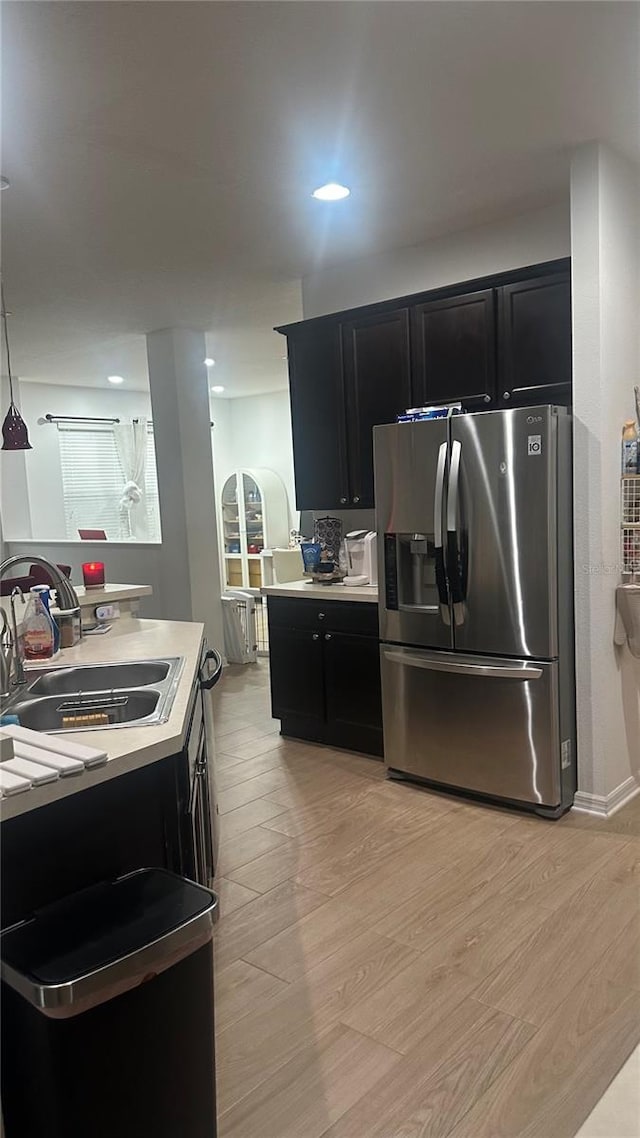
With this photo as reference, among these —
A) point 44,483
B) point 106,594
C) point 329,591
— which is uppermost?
point 44,483

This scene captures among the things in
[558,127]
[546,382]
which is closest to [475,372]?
[546,382]

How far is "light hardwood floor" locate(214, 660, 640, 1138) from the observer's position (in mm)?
1794

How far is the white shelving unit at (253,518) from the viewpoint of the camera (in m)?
8.47

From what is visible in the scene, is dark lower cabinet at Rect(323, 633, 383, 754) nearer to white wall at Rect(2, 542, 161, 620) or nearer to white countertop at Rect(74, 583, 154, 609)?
white countertop at Rect(74, 583, 154, 609)

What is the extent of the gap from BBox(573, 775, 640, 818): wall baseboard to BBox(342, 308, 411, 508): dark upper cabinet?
1.83 m

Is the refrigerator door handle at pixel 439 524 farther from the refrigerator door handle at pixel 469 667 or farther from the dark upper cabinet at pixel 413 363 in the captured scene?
the dark upper cabinet at pixel 413 363

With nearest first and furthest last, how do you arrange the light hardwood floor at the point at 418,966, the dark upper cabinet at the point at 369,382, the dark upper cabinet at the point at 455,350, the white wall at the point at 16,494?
1. the light hardwood floor at the point at 418,966
2. the dark upper cabinet at the point at 455,350
3. the dark upper cabinet at the point at 369,382
4. the white wall at the point at 16,494

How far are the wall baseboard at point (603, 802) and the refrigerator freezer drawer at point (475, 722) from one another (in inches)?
7.1

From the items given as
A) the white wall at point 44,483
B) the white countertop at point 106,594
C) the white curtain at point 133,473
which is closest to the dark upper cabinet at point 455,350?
the white countertop at point 106,594

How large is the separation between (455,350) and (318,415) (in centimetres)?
95

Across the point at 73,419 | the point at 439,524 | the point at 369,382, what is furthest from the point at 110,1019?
the point at 73,419

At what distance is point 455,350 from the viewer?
3.79 m

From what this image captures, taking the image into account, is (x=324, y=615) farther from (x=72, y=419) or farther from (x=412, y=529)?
(x=72, y=419)

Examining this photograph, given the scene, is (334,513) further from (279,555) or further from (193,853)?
(193,853)
